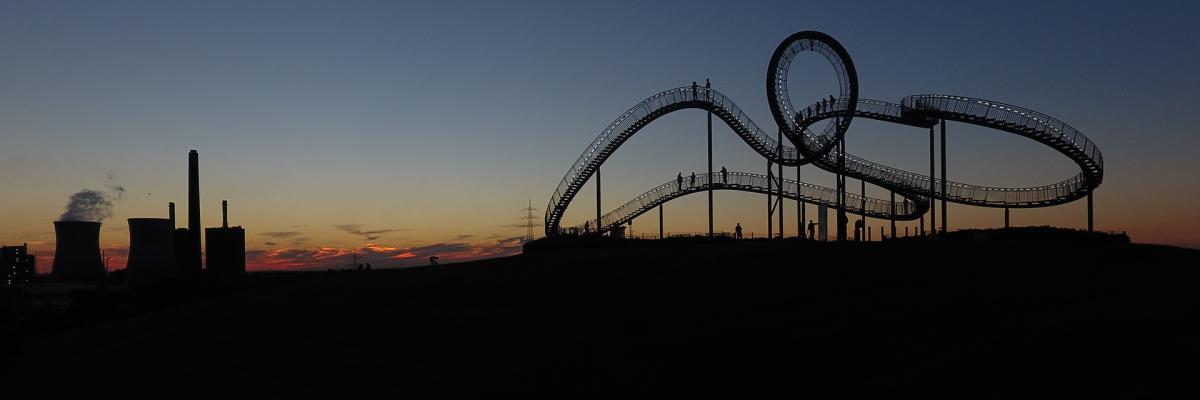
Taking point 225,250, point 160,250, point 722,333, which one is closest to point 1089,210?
point 722,333

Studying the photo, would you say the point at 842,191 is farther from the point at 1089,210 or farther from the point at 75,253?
the point at 75,253

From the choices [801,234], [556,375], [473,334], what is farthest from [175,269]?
[556,375]

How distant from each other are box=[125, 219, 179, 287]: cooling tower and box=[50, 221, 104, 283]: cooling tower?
7151 mm

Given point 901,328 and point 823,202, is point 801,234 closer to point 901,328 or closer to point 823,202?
point 823,202

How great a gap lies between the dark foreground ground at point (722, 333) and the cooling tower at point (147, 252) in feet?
114

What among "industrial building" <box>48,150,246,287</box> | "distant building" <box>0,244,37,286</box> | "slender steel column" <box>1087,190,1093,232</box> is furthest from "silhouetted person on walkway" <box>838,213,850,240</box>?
"distant building" <box>0,244,37,286</box>

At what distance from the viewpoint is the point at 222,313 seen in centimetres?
Answer: 2544

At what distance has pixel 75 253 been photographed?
212 ft

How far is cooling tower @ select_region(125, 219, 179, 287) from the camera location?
59.1m

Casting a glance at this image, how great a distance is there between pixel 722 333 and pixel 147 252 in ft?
170

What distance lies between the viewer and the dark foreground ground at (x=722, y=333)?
14.0 metres

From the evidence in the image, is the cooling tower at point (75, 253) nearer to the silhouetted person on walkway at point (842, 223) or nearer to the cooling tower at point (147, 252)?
the cooling tower at point (147, 252)

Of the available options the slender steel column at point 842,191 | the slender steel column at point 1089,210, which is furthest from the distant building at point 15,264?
the slender steel column at point 1089,210

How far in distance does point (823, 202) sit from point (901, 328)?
38.8 meters
